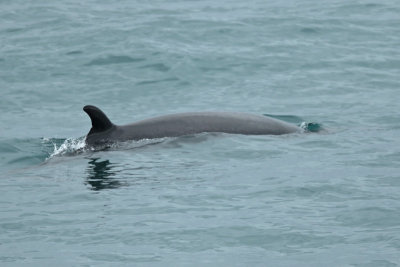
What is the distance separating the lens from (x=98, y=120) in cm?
1475

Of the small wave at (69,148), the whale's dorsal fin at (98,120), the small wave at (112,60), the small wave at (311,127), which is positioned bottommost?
the small wave at (69,148)

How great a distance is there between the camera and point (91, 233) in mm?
10977

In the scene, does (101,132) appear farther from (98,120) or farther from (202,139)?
(202,139)

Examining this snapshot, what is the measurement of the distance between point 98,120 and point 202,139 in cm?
174

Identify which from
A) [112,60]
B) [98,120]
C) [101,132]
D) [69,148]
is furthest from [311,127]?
[112,60]

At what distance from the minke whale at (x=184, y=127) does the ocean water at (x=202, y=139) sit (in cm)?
24

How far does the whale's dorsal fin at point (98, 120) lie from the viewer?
1443 centimetres

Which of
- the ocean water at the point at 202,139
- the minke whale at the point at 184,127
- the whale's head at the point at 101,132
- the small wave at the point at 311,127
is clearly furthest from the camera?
the small wave at the point at 311,127

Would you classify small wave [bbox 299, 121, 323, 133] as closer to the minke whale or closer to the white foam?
the minke whale

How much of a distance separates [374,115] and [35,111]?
706 cm

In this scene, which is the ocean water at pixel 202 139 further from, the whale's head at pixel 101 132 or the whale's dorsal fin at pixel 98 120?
the whale's dorsal fin at pixel 98 120

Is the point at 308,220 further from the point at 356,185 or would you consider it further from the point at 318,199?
the point at 356,185

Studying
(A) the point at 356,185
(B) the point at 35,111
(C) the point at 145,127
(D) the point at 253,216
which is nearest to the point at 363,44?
(B) the point at 35,111

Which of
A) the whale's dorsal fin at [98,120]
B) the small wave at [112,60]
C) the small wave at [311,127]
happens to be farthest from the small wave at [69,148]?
the small wave at [112,60]
